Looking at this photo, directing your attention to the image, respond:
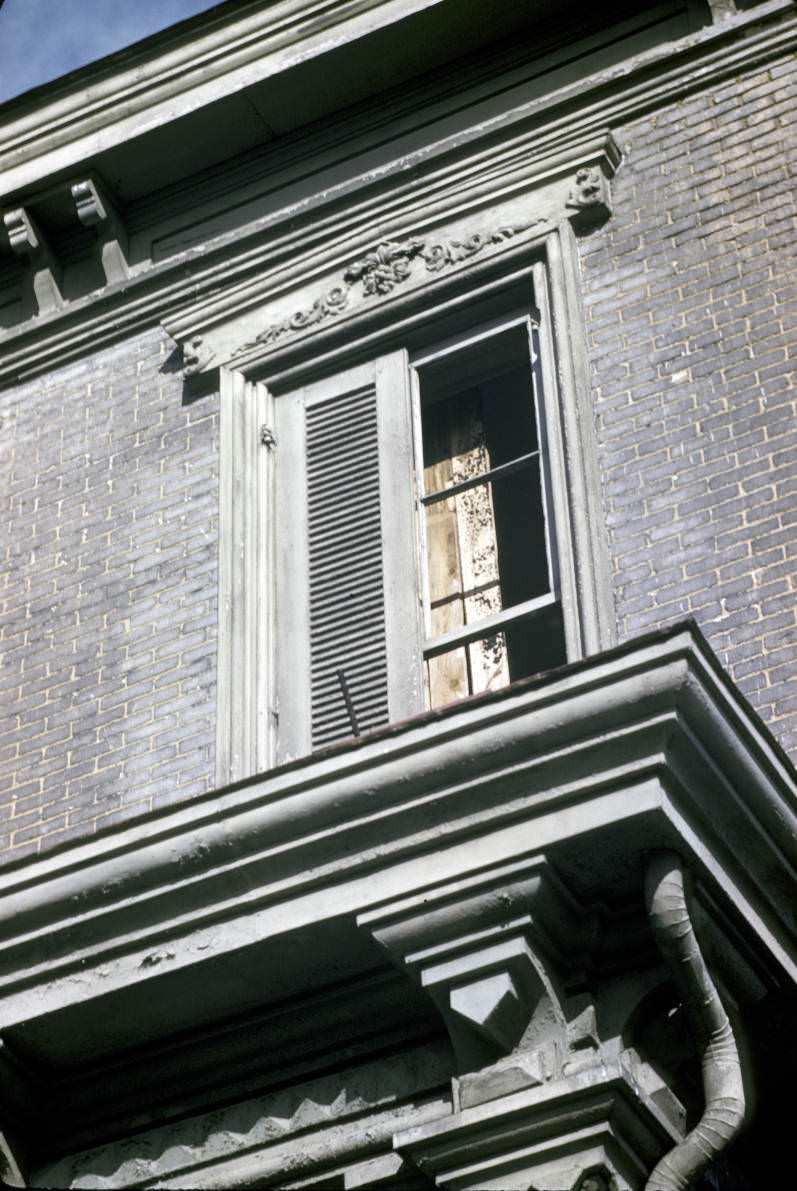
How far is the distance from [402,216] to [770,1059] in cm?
489

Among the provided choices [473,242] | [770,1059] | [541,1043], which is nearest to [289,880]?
[541,1043]

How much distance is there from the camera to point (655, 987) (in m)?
6.46

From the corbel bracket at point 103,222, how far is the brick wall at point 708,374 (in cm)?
275

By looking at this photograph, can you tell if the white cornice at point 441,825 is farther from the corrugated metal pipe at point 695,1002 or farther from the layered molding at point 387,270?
the layered molding at point 387,270

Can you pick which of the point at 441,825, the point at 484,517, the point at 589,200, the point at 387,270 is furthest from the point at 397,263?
the point at 441,825

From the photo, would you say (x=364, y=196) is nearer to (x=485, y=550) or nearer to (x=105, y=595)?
(x=485, y=550)

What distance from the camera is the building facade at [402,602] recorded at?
640 cm

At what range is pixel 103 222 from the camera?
11.1 metres

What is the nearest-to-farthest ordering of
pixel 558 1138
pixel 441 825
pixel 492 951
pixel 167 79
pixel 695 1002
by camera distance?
1. pixel 558 1138
2. pixel 695 1002
3. pixel 492 951
4. pixel 441 825
5. pixel 167 79

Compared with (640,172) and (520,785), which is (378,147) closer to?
(640,172)

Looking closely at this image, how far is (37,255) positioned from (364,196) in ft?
6.58

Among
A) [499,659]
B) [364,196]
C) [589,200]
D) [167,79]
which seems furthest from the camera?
[167,79]

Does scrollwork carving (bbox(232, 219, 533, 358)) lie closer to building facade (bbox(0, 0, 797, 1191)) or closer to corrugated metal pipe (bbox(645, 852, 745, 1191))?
building facade (bbox(0, 0, 797, 1191))

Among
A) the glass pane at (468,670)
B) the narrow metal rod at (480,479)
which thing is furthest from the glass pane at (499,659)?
the narrow metal rod at (480,479)
